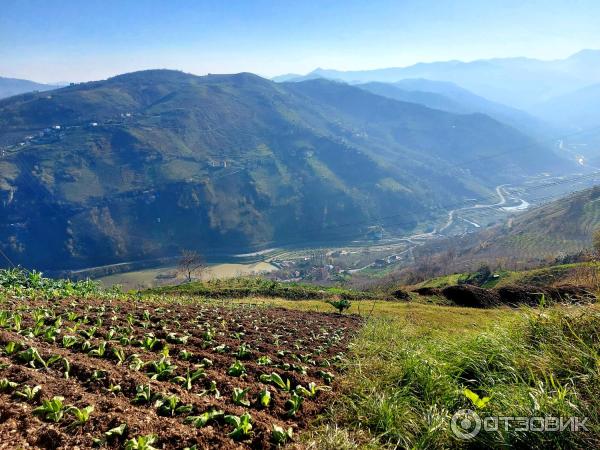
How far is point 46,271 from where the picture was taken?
158875mm

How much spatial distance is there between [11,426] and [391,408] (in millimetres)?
4824

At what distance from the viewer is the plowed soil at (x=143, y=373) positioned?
4.58 meters

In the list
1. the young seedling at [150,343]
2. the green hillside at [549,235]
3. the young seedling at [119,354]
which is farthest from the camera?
the green hillside at [549,235]

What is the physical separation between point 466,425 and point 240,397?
3194 millimetres

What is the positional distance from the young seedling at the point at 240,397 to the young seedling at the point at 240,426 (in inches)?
20.8

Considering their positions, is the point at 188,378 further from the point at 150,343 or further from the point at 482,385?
the point at 482,385

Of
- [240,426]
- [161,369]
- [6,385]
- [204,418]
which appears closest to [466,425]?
[240,426]

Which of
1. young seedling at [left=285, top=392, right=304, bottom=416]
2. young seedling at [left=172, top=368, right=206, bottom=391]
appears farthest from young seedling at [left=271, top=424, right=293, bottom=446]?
young seedling at [left=172, top=368, right=206, bottom=391]

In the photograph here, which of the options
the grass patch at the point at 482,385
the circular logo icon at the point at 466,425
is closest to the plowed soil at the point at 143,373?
the grass patch at the point at 482,385

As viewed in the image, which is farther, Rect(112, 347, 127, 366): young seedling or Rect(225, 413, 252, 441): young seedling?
Rect(112, 347, 127, 366): young seedling

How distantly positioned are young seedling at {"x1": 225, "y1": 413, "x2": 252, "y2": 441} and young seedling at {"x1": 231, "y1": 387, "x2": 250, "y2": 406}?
0.53 m

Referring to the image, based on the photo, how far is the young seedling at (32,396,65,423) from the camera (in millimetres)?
4586

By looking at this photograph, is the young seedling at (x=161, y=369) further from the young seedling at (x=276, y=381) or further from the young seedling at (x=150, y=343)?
the young seedling at (x=276, y=381)

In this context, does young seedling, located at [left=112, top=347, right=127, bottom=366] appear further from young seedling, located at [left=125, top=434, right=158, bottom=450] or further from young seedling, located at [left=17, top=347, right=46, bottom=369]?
young seedling, located at [left=125, top=434, right=158, bottom=450]
